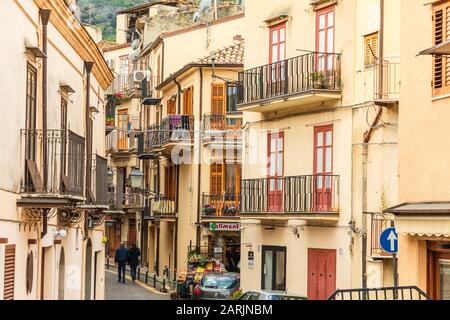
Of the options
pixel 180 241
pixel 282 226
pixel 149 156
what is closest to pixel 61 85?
pixel 282 226

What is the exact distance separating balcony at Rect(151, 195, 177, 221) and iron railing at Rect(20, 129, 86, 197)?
3085cm

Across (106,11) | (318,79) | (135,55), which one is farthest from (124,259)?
(135,55)

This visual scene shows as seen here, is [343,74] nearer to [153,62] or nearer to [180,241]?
[180,241]

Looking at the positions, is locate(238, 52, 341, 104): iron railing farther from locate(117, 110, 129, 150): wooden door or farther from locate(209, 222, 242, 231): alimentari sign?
locate(117, 110, 129, 150): wooden door

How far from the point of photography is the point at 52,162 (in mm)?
19484

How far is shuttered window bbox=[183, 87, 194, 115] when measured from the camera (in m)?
50.4

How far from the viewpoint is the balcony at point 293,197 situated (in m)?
31.4

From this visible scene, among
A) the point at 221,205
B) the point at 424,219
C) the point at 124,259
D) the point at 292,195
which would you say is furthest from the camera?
the point at 221,205

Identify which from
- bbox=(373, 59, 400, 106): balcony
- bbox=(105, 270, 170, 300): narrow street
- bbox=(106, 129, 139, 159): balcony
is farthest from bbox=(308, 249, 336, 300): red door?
bbox=(106, 129, 139, 159): balcony

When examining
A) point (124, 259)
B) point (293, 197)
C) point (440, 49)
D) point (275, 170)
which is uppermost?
point (440, 49)

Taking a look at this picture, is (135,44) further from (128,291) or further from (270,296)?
(270,296)

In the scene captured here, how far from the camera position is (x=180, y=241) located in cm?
5122

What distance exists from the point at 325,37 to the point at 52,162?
566 inches

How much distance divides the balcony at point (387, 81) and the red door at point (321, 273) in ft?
16.3
